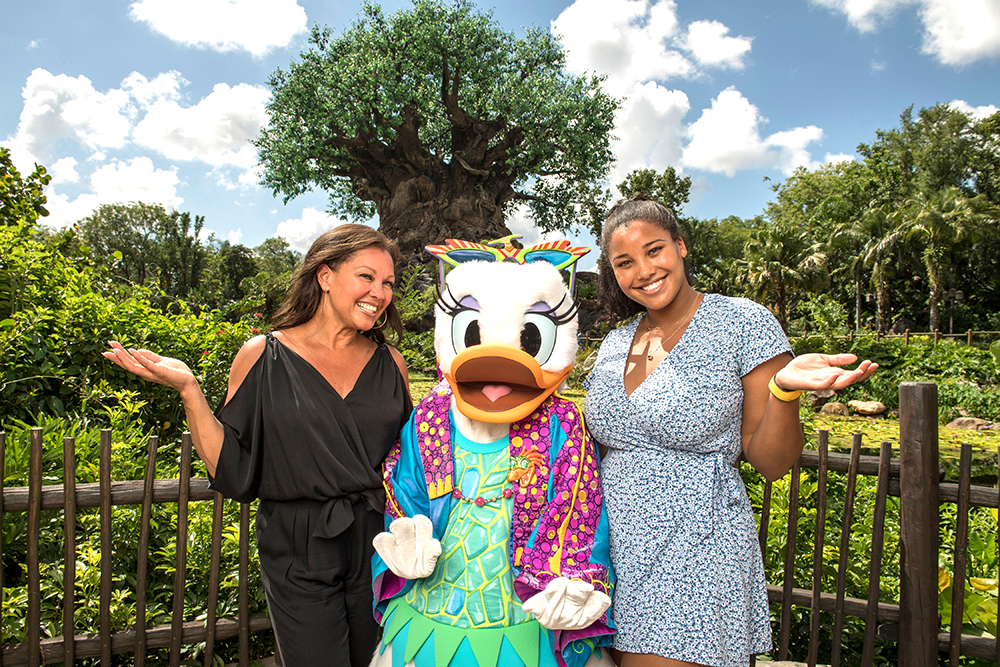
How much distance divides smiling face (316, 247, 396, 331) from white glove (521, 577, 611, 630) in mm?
986

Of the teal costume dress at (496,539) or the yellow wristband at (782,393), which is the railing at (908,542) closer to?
the yellow wristband at (782,393)

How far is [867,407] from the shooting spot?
11.0 metres

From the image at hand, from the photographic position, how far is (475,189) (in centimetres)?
1853

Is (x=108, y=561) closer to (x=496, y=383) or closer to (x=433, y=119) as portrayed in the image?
(x=496, y=383)

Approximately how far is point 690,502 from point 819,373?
457 mm

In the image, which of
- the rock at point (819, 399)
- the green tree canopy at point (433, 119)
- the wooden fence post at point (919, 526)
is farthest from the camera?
the green tree canopy at point (433, 119)

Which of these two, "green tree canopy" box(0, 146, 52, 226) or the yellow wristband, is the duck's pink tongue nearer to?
the yellow wristband

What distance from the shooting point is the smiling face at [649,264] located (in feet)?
5.57

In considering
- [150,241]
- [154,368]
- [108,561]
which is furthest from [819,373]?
[150,241]

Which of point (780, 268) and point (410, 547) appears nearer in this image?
point (410, 547)

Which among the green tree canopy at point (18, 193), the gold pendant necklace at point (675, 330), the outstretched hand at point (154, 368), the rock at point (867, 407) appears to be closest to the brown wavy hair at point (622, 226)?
the gold pendant necklace at point (675, 330)

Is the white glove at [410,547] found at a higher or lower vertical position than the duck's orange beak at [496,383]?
lower

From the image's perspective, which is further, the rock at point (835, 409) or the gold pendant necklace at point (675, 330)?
the rock at point (835, 409)

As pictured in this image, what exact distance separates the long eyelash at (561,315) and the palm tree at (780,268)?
2373cm
